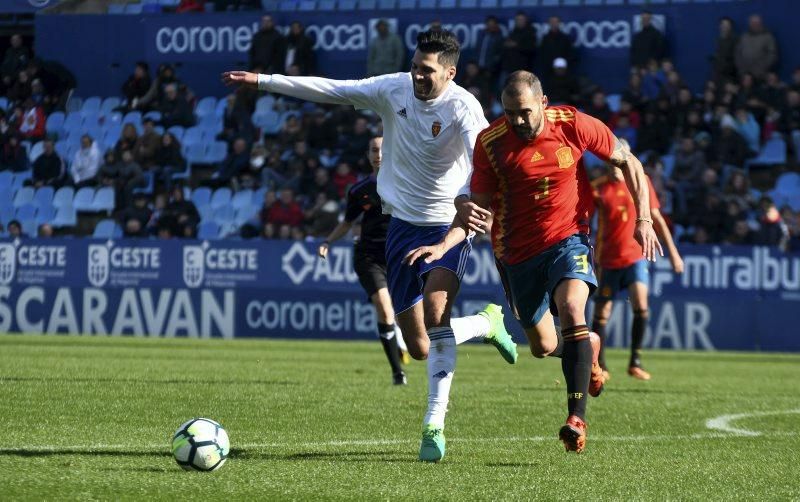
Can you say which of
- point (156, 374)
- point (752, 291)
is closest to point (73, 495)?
point (156, 374)

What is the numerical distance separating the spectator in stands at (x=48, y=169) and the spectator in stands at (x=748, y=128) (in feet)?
44.1

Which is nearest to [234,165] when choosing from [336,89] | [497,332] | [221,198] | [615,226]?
[221,198]

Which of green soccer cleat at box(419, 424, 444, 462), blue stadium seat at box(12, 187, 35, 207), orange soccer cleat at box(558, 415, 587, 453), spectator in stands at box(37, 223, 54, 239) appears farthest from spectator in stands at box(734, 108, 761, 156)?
green soccer cleat at box(419, 424, 444, 462)

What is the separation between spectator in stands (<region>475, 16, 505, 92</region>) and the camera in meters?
26.0

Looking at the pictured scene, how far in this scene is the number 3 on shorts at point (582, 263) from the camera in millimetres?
7984

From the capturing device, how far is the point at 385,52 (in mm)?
27141

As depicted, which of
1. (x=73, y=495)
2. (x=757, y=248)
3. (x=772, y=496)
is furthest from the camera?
(x=757, y=248)

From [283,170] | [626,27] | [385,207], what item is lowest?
[385,207]

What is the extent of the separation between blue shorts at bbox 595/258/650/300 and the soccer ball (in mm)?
8171

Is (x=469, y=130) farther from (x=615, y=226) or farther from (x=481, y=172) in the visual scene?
(x=615, y=226)

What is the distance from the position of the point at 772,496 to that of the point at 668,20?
Answer: 21102 mm

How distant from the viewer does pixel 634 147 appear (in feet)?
80.3

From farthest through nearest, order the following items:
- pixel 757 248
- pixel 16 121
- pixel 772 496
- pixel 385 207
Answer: pixel 16 121
pixel 757 248
pixel 385 207
pixel 772 496

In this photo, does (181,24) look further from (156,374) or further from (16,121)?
(156,374)
